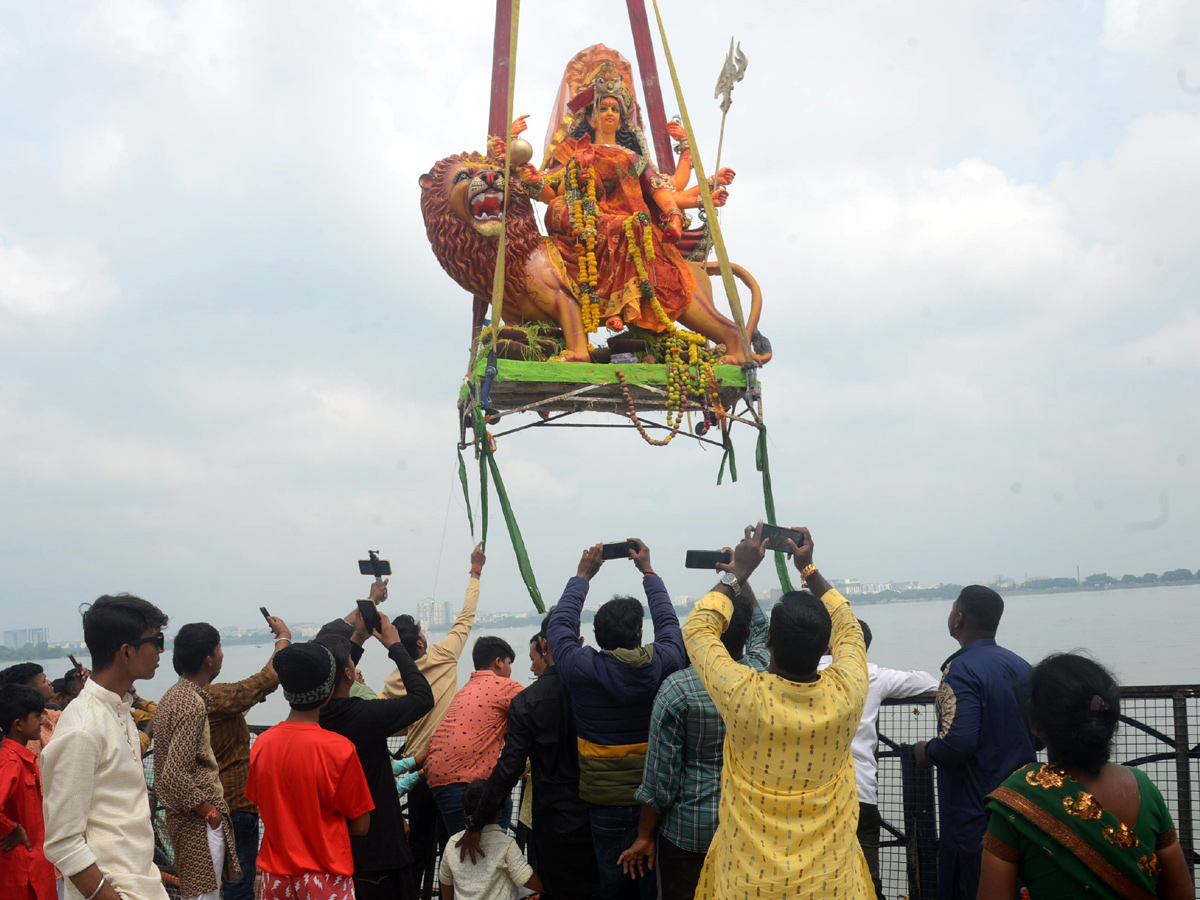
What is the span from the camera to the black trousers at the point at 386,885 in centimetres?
324

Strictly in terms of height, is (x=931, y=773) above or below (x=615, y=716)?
below

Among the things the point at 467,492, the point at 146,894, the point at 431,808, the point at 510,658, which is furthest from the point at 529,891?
the point at 467,492

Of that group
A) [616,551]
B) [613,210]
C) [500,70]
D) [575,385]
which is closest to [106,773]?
[616,551]

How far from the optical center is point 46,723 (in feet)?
14.3

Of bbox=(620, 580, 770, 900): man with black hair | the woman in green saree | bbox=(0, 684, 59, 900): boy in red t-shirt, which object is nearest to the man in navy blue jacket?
bbox=(620, 580, 770, 900): man with black hair

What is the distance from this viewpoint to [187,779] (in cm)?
342

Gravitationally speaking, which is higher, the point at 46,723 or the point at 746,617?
the point at 746,617

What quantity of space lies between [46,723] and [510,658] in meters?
2.29

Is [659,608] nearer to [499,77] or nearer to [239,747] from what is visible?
[239,747]

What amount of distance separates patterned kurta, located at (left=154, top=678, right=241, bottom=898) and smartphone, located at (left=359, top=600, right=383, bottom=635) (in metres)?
0.73

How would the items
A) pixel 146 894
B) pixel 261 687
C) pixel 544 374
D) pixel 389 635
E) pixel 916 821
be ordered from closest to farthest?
pixel 146 894 → pixel 389 635 → pixel 261 687 → pixel 916 821 → pixel 544 374

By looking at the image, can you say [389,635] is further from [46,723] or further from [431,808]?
[46,723]

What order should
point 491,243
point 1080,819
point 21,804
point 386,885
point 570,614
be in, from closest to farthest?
point 1080,819, point 386,885, point 570,614, point 21,804, point 491,243

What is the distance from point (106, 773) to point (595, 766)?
1560mm
